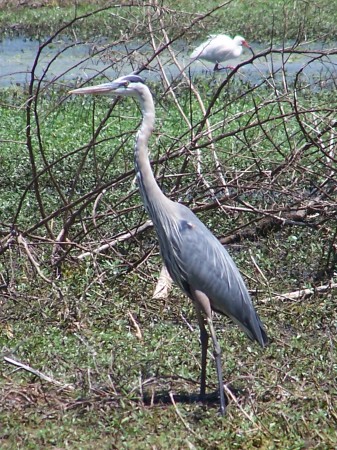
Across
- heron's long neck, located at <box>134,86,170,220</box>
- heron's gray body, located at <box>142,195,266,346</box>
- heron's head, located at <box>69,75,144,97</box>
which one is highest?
heron's head, located at <box>69,75,144,97</box>

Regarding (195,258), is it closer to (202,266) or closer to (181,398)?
(202,266)

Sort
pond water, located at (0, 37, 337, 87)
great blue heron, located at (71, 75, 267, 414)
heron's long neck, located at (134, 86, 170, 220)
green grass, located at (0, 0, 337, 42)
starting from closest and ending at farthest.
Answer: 1. heron's long neck, located at (134, 86, 170, 220)
2. great blue heron, located at (71, 75, 267, 414)
3. pond water, located at (0, 37, 337, 87)
4. green grass, located at (0, 0, 337, 42)

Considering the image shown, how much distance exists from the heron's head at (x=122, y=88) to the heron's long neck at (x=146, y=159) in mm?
51

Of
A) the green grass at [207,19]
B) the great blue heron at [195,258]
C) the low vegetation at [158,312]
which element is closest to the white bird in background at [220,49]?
the green grass at [207,19]

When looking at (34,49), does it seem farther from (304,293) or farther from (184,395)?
(184,395)

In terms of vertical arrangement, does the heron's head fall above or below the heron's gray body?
above

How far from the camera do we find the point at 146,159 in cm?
463

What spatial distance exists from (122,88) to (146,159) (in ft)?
1.40

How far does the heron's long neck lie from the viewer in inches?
181

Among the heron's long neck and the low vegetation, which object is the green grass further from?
the heron's long neck

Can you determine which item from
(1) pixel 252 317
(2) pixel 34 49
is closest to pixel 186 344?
(1) pixel 252 317

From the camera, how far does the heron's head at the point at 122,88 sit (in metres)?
4.67

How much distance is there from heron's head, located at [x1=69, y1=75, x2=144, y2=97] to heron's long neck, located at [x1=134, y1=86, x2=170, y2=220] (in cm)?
5

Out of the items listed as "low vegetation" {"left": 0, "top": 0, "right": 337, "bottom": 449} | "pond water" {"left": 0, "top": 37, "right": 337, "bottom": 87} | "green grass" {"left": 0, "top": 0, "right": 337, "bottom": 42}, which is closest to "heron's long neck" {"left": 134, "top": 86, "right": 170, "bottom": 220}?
"low vegetation" {"left": 0, "top": 0, "right": 337, "bottom": 449}
